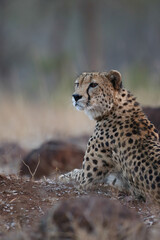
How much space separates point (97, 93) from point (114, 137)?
36cm

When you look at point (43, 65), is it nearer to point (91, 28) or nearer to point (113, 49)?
point (91, 28)

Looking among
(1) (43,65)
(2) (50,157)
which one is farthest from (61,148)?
(1) (43,65)

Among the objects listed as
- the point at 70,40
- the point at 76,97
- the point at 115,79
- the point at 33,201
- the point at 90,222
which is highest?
the point at 70,40

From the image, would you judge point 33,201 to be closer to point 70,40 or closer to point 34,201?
point 34,201

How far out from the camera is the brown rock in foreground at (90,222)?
197 cm

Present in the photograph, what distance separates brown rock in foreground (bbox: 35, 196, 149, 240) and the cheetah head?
158 cm

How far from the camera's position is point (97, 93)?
11.8ft

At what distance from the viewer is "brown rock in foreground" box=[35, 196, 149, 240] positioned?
6.47 feet

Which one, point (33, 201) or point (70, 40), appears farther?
point (70, 40)

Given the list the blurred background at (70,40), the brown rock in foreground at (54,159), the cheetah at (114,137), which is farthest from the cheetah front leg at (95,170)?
the blurred background at (70,40)

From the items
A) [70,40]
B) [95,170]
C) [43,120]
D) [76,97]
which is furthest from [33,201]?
[70,40]

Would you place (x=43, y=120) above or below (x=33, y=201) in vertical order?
above

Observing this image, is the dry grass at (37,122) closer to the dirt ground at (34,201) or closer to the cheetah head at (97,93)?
the cheetah head at (97,93)

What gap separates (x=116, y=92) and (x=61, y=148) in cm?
165
